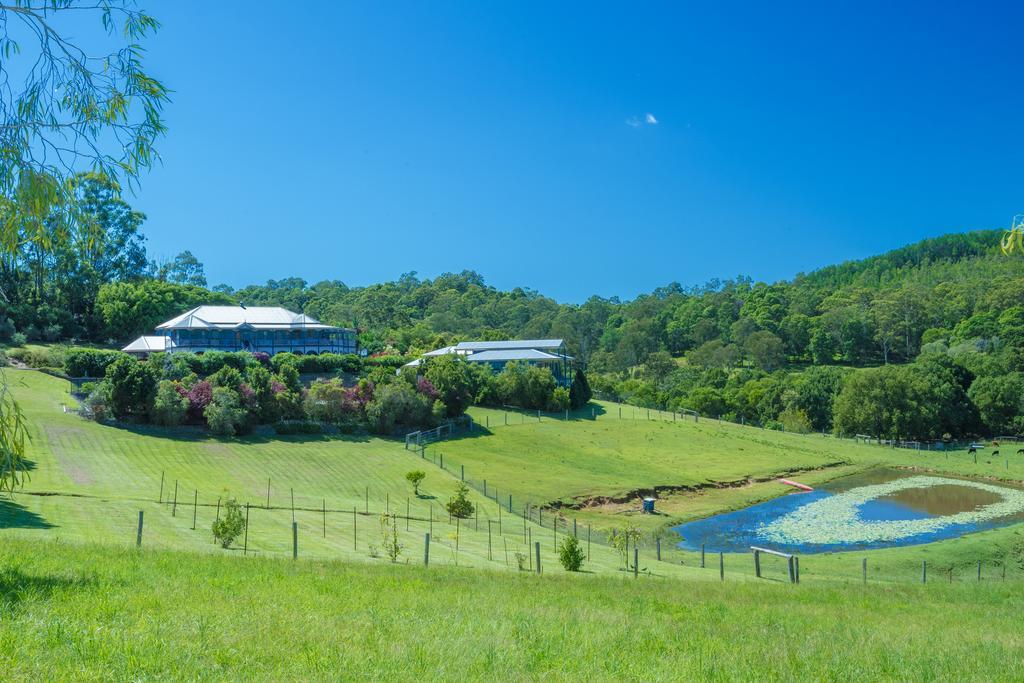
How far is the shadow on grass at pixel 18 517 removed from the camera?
22.2 metres

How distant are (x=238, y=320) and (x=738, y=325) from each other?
86859 mm

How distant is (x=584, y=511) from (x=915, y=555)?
17.2 m

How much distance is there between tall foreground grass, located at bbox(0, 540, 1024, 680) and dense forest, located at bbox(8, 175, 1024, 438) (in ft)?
17.5

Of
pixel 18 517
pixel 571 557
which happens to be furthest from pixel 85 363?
pixel 571 557

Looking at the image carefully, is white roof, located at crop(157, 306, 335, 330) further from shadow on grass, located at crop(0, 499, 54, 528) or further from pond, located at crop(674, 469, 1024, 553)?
shadow on grass, located at crop(0, 499, 54, 528)

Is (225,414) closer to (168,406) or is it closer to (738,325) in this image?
(168,406)

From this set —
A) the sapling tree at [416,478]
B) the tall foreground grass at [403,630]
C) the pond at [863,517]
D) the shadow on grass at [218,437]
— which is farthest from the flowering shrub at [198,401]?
the tall foreground grass at [403,630]

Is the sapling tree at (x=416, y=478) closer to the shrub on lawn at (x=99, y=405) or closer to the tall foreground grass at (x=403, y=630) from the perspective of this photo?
the shrub on lawn at (x=99, y=405)

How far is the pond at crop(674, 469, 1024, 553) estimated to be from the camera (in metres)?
38.7

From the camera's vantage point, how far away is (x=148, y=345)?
75812 millimetres

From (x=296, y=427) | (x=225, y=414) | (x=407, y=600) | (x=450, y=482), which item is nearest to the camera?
(x=407, y=600)

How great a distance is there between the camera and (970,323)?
107062 millimetres

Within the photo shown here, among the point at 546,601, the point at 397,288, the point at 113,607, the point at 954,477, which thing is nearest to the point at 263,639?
the point at 113,607

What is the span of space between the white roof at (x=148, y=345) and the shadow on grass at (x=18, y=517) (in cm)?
5201
